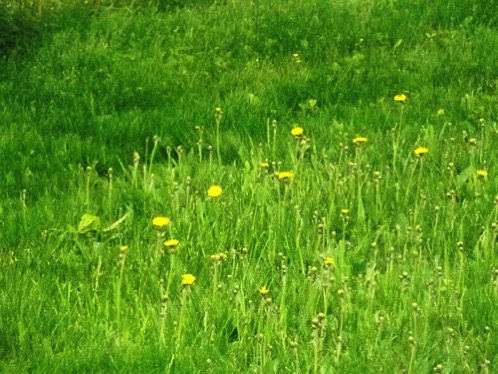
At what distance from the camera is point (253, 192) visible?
4906 millimetres

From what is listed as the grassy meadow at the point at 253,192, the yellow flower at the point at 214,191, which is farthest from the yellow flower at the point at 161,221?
the yellow flower at the point at 214,191

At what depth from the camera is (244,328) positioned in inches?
150

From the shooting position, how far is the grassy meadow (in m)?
3.74

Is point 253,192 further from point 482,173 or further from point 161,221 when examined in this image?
point 482,173

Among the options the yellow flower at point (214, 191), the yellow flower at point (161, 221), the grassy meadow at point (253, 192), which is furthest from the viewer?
the yellow flower at point (214, 191)

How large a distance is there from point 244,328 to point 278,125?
2.61 m

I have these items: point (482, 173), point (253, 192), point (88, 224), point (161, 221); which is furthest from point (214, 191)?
point (482, 173)

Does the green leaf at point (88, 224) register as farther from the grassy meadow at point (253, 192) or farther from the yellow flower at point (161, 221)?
the yellow flower at point (161, 221)

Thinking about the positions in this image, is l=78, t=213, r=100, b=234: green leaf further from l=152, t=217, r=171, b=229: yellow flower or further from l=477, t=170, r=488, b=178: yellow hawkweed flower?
l=477, t=170, r=488, b=178: yellow hawkweed flower

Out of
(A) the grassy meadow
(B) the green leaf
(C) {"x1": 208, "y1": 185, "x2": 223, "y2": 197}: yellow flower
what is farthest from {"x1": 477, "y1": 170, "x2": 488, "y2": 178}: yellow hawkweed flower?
(B) the green leaf

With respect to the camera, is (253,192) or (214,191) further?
(253,192)

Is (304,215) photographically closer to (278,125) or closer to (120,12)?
(278,125)

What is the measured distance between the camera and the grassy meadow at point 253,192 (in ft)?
12.3

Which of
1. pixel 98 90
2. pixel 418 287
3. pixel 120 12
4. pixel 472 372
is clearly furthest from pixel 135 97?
pixel 472 372
